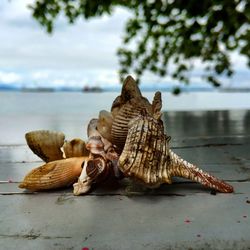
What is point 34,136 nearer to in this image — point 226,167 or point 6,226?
point 6,226

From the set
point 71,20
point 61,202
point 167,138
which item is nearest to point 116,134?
point 167,138

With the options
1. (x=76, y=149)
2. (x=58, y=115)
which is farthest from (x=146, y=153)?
(x=58, y=115)

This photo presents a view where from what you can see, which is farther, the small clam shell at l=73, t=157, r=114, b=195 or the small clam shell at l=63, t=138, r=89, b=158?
the small clam shell at l=63, t=138, r=89, b=158

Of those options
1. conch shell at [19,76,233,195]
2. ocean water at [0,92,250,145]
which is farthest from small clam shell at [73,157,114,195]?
ocean water at [0,92,250,145]

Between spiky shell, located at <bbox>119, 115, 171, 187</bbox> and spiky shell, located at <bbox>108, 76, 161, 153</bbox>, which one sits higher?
spiky shell, located at <bbox>108, 76, 161, 153</bbox>

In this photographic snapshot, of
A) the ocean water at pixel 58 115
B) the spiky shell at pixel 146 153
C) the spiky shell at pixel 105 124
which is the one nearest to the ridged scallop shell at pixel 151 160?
the spiky shell at pixel 146 153

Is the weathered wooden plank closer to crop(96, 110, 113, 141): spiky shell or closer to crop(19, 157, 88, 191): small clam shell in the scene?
crop(19, 157, 88, 191): small clam shell

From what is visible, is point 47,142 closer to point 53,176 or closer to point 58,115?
point 53,176
